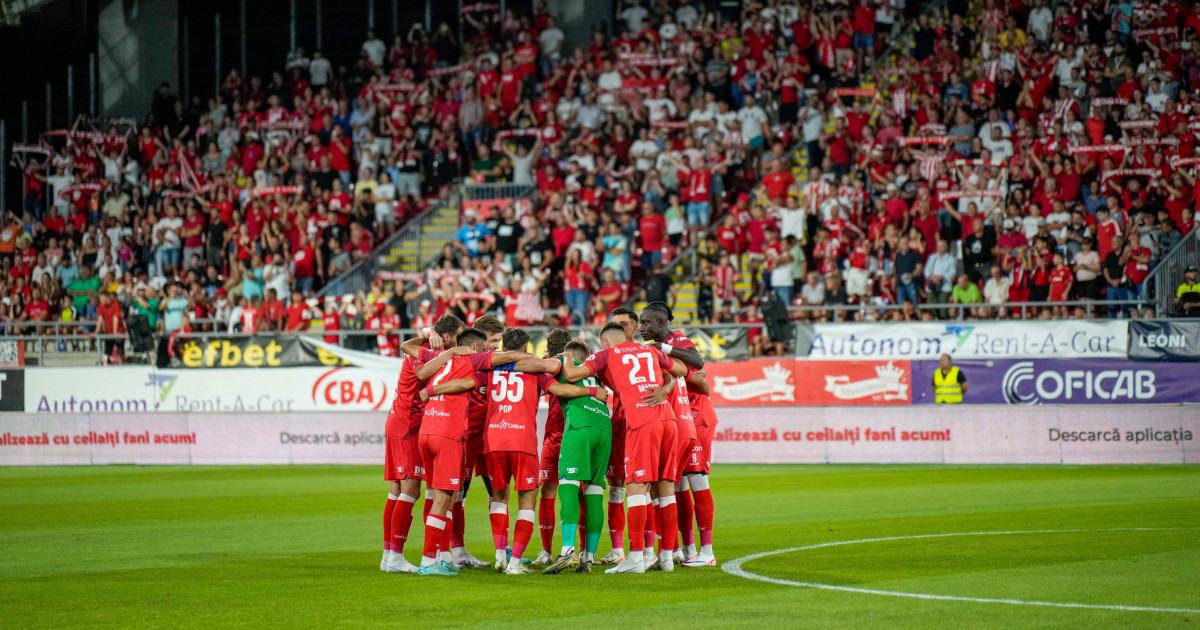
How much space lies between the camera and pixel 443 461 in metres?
11.4

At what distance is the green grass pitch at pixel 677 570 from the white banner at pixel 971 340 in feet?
12.7

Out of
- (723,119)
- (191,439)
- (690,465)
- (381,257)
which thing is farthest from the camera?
(381,257)

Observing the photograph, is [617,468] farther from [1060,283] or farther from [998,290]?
[998,290]

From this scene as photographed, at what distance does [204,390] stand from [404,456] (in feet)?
64.8

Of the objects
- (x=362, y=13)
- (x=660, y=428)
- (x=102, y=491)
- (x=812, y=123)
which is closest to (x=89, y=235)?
(x=362, y=13)

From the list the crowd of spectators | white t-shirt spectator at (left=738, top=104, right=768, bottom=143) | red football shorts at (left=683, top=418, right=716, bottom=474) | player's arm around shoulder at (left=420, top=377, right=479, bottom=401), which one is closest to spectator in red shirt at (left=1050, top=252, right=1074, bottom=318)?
the crowd of spectators

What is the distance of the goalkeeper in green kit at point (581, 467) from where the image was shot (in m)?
11.2

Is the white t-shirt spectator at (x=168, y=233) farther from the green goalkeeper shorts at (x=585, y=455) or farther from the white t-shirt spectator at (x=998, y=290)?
the green goalkeeper shorts at (x=585, y=455)

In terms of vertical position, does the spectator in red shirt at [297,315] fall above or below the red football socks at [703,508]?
above

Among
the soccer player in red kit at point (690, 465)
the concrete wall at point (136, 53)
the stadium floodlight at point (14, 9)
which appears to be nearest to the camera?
the soccer player in red kit at point (690, 465)

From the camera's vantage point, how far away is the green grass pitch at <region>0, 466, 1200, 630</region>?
9172mm

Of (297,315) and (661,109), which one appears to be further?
(661,109)

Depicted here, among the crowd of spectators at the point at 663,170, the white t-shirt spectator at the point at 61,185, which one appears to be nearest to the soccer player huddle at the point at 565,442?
the crowd of spectators at the point at 663,170

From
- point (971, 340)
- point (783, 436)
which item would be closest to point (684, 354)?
point (783, 436)
